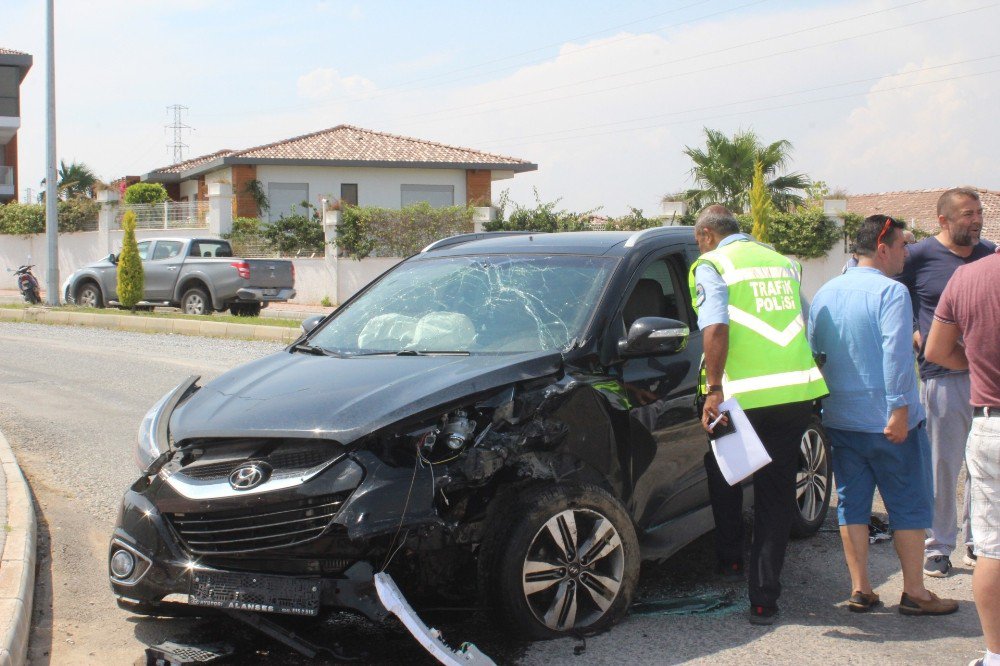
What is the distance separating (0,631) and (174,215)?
99.3 ft

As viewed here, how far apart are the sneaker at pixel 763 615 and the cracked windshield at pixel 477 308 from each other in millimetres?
1446

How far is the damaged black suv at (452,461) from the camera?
374 cm

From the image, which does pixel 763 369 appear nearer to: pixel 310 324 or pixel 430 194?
pixel 310 324

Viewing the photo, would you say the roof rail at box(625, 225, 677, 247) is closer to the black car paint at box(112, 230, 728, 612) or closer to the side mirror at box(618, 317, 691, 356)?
the black car paint at box(112, 230, 728, 612)

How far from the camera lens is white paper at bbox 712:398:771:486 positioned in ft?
14.4

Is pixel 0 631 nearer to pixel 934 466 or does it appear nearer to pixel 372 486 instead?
pixel 372 486

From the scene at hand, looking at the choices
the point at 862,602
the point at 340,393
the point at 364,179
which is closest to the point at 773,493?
the point at 862,602

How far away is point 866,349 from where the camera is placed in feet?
15.2

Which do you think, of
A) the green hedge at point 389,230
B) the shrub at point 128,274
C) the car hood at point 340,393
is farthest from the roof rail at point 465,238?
the green hedge at point 389,230

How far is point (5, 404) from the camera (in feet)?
34.1

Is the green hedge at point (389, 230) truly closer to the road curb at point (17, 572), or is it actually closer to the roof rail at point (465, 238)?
the road curb at point (17, 572)

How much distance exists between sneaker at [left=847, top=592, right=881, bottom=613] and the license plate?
2.52m

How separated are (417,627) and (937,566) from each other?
122 inches

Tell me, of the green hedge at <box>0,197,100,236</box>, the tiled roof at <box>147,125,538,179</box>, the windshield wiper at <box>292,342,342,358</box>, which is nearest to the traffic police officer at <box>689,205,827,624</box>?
the windshield wiper at <box>292,342,342,358</box>
